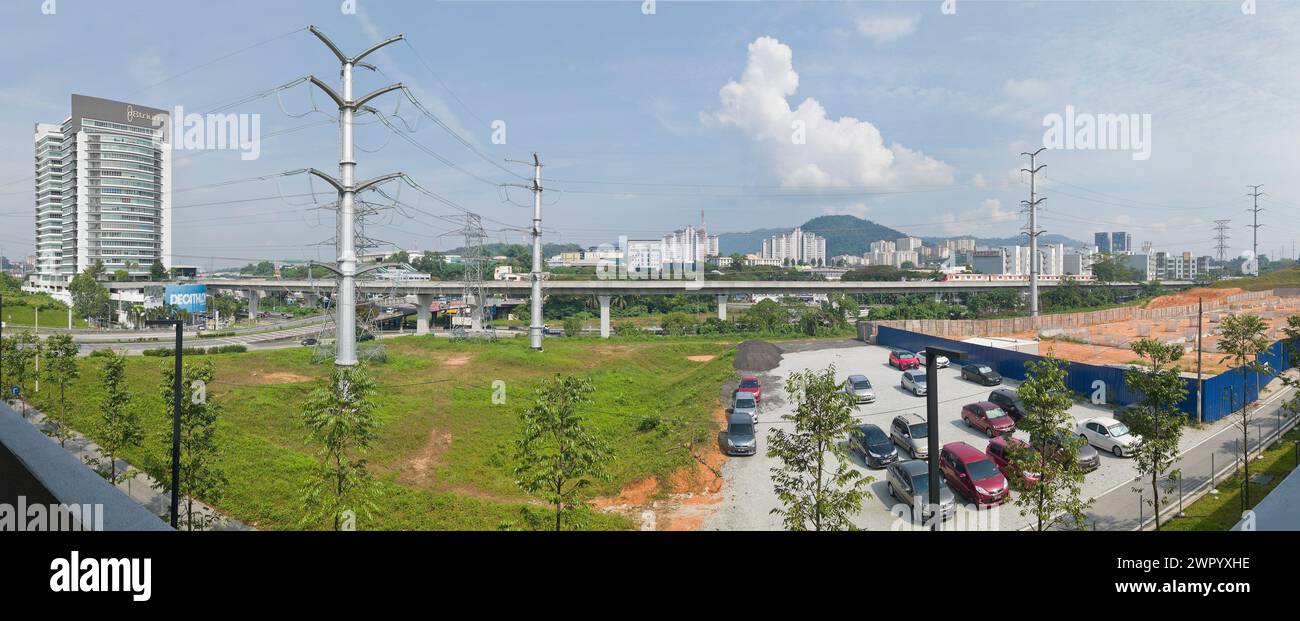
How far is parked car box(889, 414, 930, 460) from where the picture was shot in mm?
16078

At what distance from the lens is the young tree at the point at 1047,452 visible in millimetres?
8219

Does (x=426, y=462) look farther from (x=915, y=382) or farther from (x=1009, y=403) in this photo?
(x=915, y=382)

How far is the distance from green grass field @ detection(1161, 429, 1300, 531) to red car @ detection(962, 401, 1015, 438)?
469 centimetres

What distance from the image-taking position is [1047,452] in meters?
9.00

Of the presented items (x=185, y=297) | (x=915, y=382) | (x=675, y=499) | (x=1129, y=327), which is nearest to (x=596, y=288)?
(x=915, y=382)

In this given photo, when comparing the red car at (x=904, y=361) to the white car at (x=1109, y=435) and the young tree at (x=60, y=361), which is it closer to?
the white car at (x=1109, y=435)

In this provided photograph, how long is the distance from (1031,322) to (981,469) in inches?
1585

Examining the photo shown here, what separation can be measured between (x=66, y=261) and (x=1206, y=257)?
8580 inches

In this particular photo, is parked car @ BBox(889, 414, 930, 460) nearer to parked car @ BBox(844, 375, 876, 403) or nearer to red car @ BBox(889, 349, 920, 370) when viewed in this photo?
parked car @ BBox(844, 375, 876, 403)

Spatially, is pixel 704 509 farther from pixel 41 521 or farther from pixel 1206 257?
pixel 1206 257

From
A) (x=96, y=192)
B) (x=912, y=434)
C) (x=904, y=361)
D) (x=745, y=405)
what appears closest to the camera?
(x=912, y=434)

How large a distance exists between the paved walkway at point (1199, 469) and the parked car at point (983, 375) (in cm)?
691

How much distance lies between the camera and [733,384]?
2652cm
